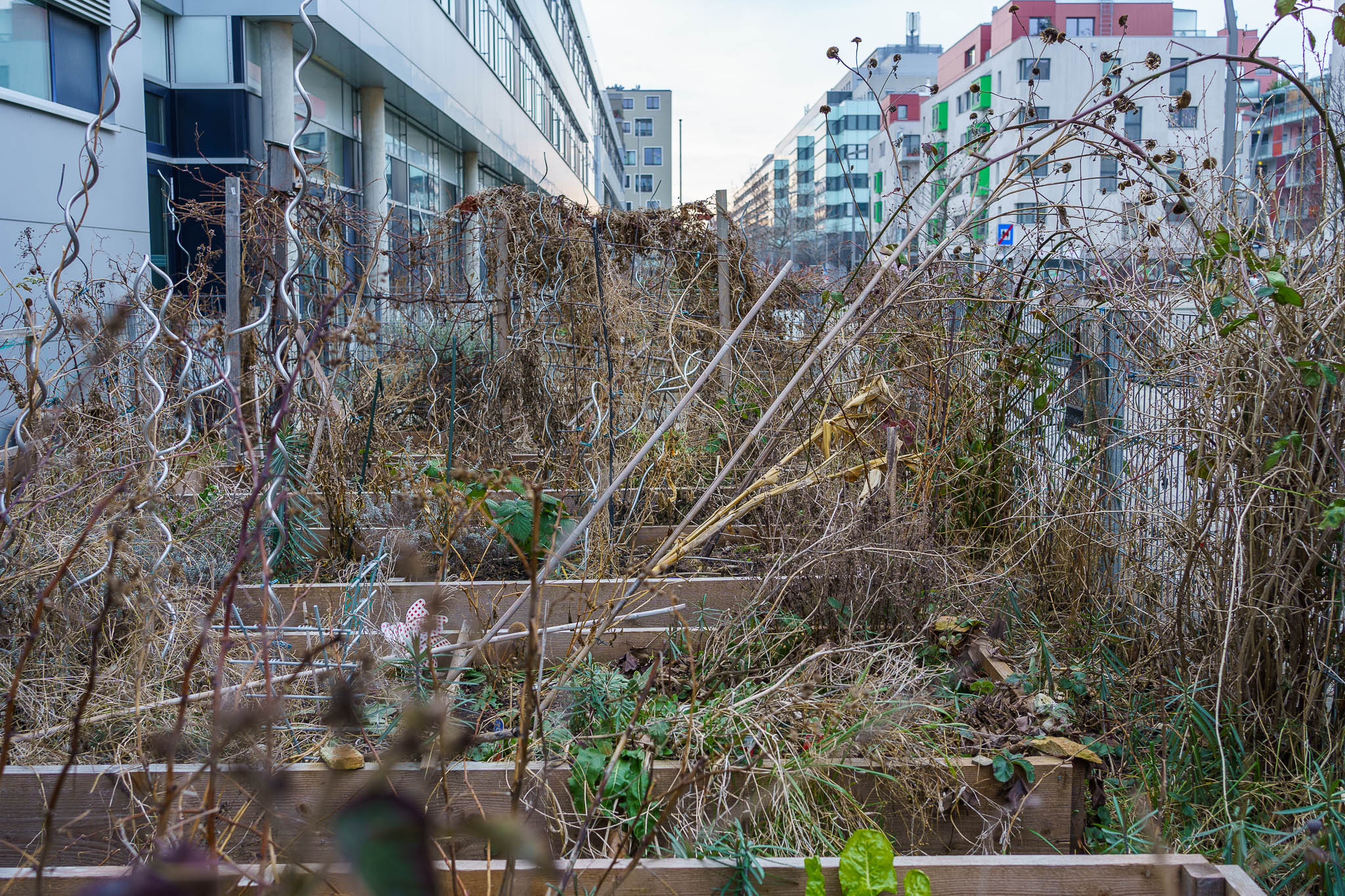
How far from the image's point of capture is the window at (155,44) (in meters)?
10.9

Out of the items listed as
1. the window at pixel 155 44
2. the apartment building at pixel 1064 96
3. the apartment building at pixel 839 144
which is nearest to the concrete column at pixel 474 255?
the apartment building at pixel 1064 96

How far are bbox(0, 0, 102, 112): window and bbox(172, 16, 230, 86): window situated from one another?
5.77 feet

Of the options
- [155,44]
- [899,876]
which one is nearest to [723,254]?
[899,876]

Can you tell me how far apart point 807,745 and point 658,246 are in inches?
233

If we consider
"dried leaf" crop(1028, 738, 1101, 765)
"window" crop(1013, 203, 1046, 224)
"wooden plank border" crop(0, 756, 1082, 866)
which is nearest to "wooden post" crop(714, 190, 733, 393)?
"window" crop(1013, 203, 1046, 224)

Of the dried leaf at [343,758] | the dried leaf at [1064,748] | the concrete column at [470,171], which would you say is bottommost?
the dried leaf at [1064,748]

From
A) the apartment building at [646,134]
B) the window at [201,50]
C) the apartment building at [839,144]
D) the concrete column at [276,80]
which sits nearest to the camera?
the window at [201,50]

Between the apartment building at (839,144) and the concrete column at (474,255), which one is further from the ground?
the apartment building at (839,144)

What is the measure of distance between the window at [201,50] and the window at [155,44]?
0.31 ft

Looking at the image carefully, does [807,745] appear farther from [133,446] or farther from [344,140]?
[344,140]

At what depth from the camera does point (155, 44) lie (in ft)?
36.5

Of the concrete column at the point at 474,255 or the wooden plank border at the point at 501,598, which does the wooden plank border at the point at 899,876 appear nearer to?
the wooden plank border at the point at 501,598

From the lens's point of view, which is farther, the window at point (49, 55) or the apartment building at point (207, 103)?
the apartment building at point (207, 103)

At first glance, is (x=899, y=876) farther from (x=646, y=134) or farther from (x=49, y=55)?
(x=646, y=134)
